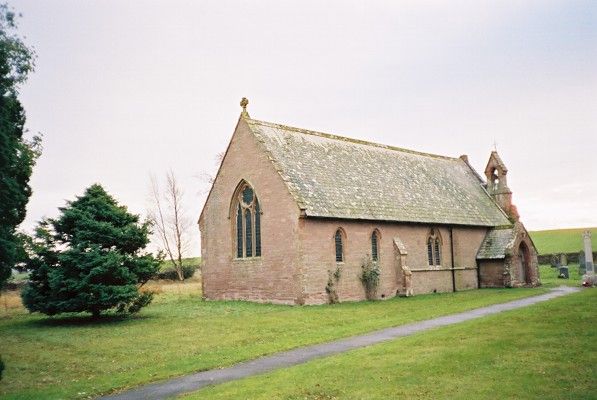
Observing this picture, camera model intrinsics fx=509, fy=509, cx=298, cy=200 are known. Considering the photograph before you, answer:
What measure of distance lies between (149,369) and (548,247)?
77088 mm

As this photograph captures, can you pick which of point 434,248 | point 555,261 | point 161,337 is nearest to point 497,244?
point 434,248

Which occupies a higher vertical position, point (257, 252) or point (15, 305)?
point (257, 252)

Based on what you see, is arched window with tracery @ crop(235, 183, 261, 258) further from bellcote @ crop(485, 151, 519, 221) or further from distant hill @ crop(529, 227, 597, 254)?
distant hill @ crop(529, 227, 597, 254)

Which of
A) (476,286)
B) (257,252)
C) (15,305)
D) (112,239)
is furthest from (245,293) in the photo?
(476,286)

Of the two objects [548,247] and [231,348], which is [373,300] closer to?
[231,348]

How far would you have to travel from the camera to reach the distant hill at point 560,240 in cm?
7362

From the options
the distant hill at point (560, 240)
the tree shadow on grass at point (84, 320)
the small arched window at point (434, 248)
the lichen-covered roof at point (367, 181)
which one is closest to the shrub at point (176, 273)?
the lichen-covered roof at point (367, 181)

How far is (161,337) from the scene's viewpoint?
18.7 metres

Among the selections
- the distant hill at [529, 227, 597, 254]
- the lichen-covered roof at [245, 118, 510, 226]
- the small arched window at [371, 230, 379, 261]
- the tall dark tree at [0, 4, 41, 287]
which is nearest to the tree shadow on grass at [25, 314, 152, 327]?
the tall dark tree at [0, 4, 41, 287]

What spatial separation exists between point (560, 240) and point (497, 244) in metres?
49.6

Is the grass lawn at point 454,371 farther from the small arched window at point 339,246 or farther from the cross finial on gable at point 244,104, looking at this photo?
the cross finial on gable at point 244,104

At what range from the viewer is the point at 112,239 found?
2352 centimetres

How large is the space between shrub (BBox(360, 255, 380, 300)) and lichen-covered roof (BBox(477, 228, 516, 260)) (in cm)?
1450

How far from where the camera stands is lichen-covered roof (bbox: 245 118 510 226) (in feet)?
101
